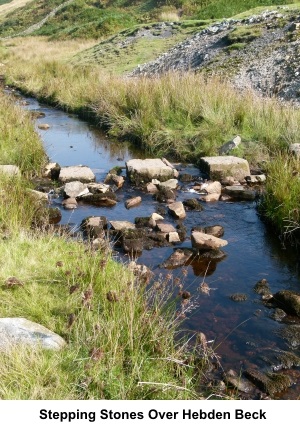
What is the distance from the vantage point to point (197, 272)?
5875 millimetres

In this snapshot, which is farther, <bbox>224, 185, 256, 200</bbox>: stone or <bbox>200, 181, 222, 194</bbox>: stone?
<bbox>200, 181, 222, 194</bbox>: stone

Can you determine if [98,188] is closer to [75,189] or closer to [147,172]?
[75,189]

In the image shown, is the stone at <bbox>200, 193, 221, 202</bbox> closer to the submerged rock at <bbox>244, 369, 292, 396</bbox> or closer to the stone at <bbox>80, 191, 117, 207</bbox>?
the stone at <bbox>80, 191, 117, 207</bbox>

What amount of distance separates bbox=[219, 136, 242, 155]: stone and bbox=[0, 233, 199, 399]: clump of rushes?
5688 millimetres

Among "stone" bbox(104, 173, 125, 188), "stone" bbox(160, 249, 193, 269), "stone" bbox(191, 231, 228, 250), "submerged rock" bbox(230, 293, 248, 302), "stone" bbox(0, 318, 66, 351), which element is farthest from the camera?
"stone" bbox(104, 173, 125, 188)

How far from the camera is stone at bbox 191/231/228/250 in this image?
249 inches

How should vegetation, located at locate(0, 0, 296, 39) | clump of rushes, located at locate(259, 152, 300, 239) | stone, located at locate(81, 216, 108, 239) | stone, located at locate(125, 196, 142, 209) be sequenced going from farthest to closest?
vegetation, located at locate(0, 0, 296, 39), stone, located at locate(125, 196, 142, 209), clump of rushes, located at locate(259, 152, 300, 239), stone, located at locate(81, 216, 108, 239)

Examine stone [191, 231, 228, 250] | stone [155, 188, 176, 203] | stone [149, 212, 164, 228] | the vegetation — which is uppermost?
stone [191, 231, 228, 250]

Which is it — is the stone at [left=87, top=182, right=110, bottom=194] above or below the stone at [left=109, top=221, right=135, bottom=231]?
below

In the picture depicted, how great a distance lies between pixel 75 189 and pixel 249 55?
11.9m

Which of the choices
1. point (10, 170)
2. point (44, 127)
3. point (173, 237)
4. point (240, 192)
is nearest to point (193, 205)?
point (240, 192)

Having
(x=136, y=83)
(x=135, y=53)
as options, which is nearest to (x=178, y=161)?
(x=136, y=83)

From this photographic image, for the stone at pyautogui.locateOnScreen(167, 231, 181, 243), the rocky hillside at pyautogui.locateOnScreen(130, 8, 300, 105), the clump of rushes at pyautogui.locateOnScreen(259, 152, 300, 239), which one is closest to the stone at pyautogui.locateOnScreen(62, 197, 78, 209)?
the stone at pyautogui.locateOnScreen(167, 231, 181, 243)
